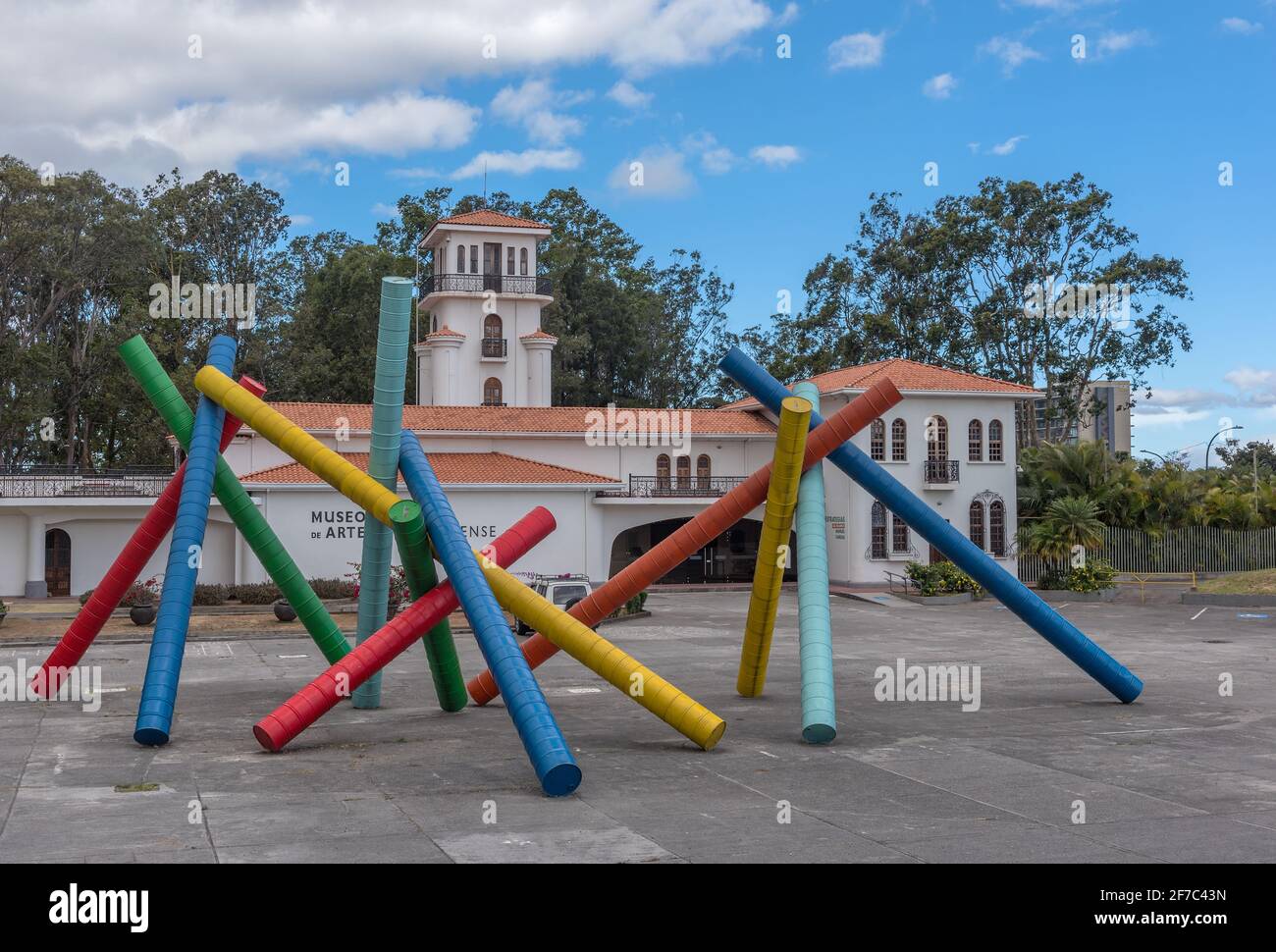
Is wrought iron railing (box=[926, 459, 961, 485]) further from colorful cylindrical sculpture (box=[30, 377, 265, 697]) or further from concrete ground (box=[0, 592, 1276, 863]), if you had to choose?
colorful cylindrical sculpture (box=[30, 377, 265, 697])

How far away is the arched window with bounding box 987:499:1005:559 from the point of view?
48.2m

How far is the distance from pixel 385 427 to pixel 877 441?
3317cm

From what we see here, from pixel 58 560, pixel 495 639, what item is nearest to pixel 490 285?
pixel 58 560

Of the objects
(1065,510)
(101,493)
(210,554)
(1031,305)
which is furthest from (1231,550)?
(101,493)

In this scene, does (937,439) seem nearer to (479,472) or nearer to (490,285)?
(479,472)

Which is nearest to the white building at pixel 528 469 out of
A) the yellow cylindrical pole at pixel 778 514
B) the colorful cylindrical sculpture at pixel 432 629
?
the colorful cylindrical sculpture at pixel 432 629

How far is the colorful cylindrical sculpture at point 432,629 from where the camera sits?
16125mm

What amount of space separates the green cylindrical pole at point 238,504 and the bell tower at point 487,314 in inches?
1396

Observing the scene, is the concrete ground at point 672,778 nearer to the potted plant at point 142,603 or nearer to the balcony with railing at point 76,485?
the potted plant at point 142,603

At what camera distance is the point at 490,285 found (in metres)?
53.8

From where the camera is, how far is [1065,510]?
44344 millimetres

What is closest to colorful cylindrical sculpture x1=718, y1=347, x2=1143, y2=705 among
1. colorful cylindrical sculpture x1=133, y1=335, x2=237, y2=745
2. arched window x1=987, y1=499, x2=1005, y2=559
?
colorful cylindrical sculpture x1=133, y1=335, x2=237, y2=745

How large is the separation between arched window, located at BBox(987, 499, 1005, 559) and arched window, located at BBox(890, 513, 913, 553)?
3.55 m

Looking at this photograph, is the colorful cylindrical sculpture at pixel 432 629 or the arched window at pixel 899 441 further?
the arched window at pixel 899 441
